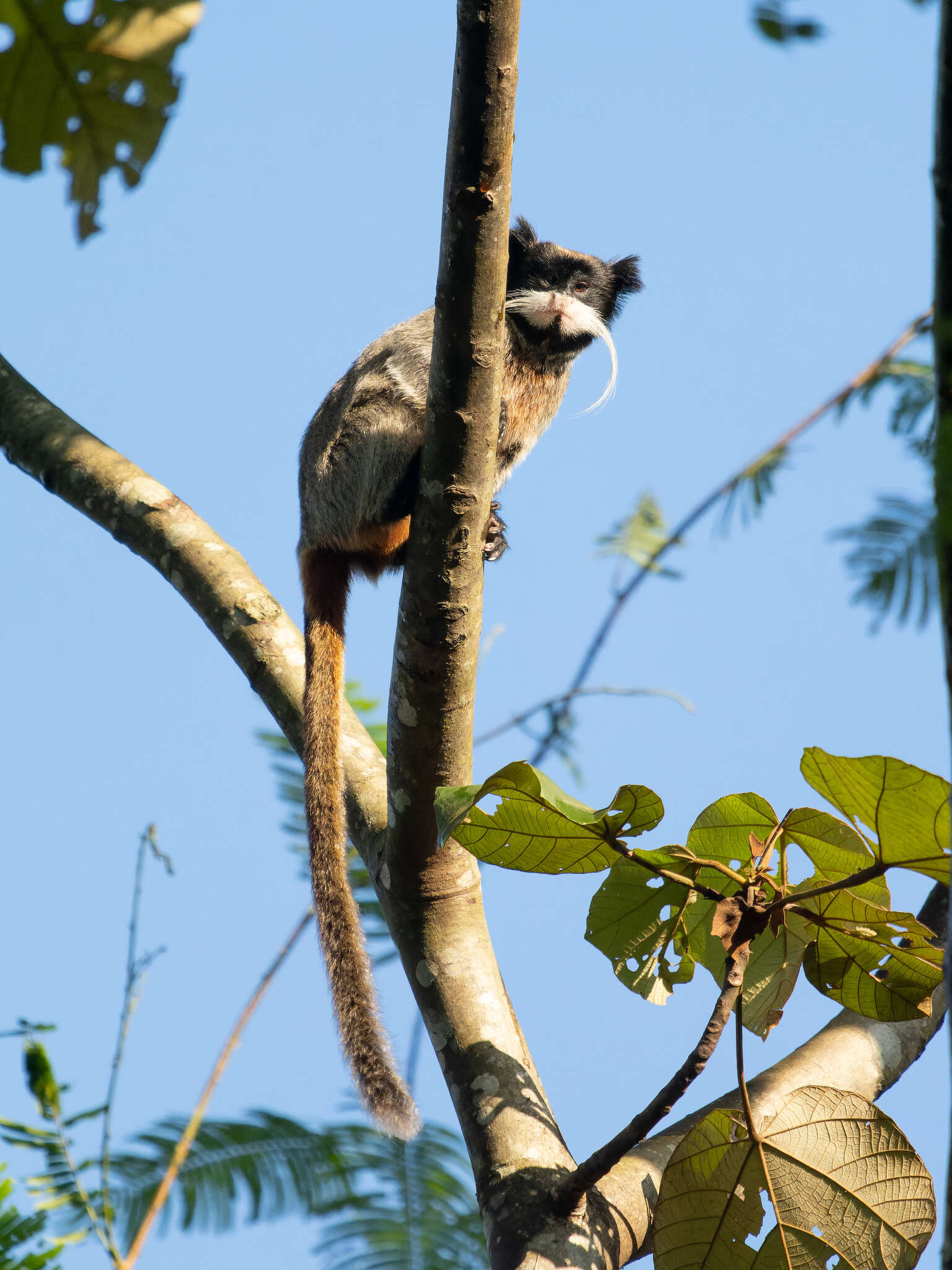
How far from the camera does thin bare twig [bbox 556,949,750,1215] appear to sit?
165cm

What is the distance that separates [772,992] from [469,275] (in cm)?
142

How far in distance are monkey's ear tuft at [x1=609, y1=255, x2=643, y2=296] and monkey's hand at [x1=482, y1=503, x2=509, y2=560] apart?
1999 millimetres

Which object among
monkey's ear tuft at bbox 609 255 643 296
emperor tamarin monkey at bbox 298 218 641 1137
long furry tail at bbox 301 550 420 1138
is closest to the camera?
long furry tail at bbox 301 550 420 1138

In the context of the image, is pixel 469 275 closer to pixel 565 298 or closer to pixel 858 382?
pixel 858 382

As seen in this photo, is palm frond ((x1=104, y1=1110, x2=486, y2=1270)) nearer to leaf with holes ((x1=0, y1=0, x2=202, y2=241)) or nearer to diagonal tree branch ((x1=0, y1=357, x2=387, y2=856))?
diagonal tree branch ((x1=0, y1=357, x2=387, y2=856))

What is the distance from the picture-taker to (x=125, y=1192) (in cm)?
342

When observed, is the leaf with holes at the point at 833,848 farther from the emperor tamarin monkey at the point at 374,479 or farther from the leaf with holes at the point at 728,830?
the emperor tamarin monkey at the point at 374,479

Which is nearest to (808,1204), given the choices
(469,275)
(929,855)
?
(929,855)

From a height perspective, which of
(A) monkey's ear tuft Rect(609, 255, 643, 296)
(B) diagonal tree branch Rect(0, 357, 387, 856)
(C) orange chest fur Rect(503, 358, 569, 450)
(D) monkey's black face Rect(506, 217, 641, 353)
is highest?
(A) monkey's ear tuft Rect(609, 255, 643, 296)

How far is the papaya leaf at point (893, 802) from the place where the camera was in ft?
5.00

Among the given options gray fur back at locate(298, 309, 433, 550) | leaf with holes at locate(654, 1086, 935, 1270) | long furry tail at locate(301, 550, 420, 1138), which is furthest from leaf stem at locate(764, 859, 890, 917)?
gray fur back at locate(298, 309, 433, 550)

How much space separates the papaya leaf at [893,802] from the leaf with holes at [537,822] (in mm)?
252

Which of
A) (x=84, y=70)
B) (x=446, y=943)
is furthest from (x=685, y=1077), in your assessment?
(x=84, y=70)

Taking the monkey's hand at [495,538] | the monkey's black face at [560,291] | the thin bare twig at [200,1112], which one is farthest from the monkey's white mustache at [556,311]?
the thin bare twig at [200,1112]
